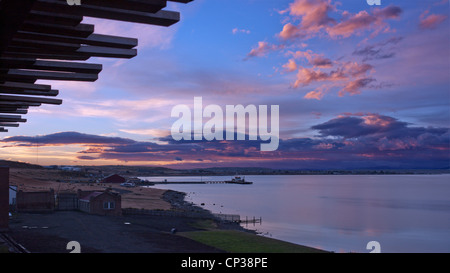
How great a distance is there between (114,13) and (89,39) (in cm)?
47

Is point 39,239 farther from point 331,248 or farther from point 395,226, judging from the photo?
point 395,226

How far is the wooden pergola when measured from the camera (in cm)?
269

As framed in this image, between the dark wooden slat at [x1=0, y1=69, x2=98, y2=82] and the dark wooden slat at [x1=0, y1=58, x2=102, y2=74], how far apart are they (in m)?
0.17

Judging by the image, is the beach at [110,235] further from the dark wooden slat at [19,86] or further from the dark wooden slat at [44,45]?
the dark wooden slat at [44,45]

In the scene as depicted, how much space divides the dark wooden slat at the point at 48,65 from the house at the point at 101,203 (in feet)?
186

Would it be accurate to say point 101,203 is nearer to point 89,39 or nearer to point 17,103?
point 17,103

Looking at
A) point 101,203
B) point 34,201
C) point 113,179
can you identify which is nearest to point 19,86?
point 101,203

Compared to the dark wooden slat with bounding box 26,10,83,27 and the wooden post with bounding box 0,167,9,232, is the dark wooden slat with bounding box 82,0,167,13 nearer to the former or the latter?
the dark wooden slat with bounding box 26,10,83,27

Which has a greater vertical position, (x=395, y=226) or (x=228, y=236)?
(x=228, y=236)
